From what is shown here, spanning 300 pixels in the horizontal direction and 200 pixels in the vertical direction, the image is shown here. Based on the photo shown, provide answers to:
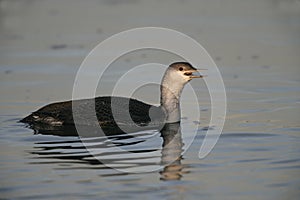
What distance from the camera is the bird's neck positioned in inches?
457

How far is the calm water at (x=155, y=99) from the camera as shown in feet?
27.5

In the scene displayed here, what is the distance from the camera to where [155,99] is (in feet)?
43.4

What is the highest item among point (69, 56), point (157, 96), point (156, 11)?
point (156, 11)

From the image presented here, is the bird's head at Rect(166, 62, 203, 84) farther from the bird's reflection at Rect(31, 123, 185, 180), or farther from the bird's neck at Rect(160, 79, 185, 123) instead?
the bird's reflection at Rect(31, 123, 185, 180)

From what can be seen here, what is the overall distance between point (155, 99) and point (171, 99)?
60.7 inches

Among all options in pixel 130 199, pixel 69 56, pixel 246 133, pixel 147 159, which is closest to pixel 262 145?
pixel 246 133

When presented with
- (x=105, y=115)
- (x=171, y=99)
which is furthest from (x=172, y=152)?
(x=171, y=99)

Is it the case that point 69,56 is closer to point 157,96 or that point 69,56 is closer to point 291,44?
point 157,96

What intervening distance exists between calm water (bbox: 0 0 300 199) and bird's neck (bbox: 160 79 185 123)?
0.71 feet

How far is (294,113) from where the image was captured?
11.8 m

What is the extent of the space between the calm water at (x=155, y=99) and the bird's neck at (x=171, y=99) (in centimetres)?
22

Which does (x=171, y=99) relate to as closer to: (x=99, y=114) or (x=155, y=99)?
(x=99, y=114)

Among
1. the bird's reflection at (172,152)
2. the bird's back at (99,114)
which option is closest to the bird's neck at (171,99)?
the bird's reflection at (172,152)

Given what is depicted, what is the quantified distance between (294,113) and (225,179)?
12.1 feet
